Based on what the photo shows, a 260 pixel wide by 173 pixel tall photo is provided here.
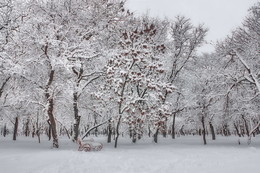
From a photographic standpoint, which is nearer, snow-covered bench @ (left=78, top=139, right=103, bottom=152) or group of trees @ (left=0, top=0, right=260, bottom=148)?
snow-covered bench @ (left=78, top=139, right=103, bottom=152)

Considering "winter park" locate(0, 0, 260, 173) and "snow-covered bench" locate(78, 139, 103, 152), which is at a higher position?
"winter park" locate(0, 0, 260, 173)

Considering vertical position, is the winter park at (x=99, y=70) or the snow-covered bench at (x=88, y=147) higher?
the winter park at (x=99, y=70)

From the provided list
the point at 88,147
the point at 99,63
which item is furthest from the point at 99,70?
the point at 88,147

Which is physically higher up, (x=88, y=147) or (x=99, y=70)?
(x=99, y=70)

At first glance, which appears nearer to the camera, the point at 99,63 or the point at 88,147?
the point at 88,147

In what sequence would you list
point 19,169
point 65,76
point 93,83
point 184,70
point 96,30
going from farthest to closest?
point 184,70
point 93,83
point 65,76
point 96,30
point 19,169

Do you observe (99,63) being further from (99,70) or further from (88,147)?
(88,147)

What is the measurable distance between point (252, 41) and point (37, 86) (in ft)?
52.5

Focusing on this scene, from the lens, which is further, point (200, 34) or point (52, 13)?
point (200, 34)

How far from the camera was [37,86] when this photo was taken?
17.0 m

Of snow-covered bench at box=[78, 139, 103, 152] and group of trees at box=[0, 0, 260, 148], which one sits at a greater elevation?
group of trees at box=[0, 0, 260, 148]

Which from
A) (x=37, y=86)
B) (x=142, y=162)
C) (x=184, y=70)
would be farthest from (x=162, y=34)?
(x=142, y=162)

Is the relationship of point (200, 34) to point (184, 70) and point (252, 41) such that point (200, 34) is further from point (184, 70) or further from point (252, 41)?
point (252, 41)

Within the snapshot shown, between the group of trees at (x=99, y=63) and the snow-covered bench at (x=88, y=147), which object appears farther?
the group of trees at (x=99, y=63)
